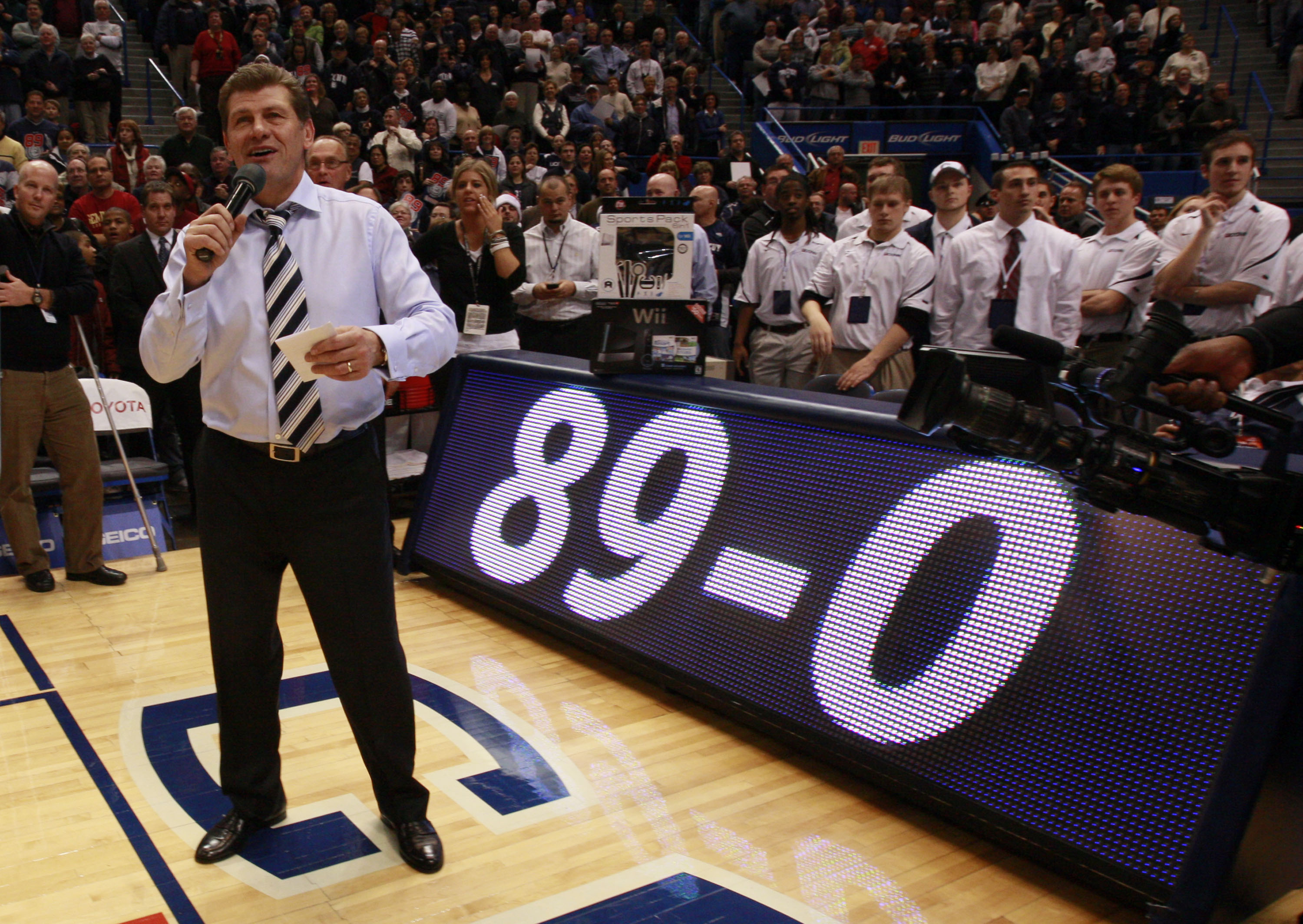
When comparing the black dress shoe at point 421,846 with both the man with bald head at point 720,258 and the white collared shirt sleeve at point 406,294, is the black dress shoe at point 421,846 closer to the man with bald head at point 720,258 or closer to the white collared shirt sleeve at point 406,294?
the white collared shirt sleeve at point 406,294

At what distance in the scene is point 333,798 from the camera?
129 inches

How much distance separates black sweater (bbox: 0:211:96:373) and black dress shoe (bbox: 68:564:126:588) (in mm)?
1040

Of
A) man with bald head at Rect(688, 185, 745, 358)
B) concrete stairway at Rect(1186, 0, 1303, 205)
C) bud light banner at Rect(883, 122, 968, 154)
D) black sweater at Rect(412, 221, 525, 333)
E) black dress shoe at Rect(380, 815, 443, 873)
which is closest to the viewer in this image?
black dress shoe at Rect(380, 815, 443, 873)

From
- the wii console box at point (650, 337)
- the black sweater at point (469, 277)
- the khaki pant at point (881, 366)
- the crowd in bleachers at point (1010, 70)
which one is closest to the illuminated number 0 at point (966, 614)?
the wii console box at point (650, 337)

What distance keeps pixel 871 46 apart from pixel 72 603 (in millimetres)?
15366

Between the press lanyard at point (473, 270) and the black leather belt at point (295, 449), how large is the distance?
3067mm

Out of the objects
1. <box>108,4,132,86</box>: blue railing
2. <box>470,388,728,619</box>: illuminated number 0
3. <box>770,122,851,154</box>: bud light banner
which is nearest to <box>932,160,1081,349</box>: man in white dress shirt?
<box>470,388,728,619</box>: illuminated number 0

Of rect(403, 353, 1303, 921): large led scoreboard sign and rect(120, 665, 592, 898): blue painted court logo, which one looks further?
rect(120, 665, 592, 898): blue painted court logo

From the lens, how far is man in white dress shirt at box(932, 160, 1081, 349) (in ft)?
15.9

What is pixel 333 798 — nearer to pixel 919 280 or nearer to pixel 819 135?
pixel 919 280

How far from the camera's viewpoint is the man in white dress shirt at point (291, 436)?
2564 millimetres

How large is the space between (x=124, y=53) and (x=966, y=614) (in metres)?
13.8

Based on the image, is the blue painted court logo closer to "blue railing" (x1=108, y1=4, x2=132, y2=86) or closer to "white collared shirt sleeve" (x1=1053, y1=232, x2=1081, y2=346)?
"white collared shirt sleeve" (x1=1053, y1=232, x2=1081, y2=346)

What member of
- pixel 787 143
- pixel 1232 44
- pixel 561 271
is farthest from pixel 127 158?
pixel 1232 44
